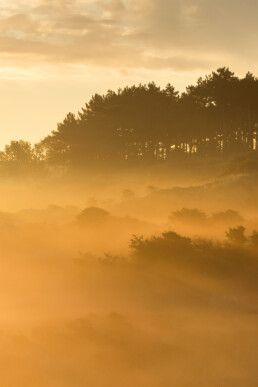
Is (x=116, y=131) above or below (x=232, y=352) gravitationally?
above

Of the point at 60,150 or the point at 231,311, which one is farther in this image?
the point at 60,150

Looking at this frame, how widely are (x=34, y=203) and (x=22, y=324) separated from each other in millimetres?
43814

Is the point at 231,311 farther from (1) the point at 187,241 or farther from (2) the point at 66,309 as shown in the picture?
(1) the point at 187,241

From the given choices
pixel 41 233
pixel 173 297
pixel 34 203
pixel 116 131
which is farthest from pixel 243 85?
pixel 173 297

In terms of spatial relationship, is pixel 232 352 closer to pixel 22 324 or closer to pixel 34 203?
pixel 22 324

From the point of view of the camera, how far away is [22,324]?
18141 mm

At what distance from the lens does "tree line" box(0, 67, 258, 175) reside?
255 feet

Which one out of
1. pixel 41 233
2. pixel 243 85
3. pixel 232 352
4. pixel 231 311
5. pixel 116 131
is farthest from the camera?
pixel 116 131

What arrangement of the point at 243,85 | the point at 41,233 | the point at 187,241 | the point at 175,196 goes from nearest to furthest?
the point at 187,241
the point at 41,233
the point at 175,196
the point at 243,85

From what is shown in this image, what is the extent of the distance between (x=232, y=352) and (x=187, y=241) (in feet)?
35.3

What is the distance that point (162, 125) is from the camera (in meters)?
80.5

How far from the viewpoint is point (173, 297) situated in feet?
71.5

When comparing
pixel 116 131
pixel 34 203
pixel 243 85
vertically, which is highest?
pixel 243 85

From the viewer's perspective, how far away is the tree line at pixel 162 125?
77.6 m
